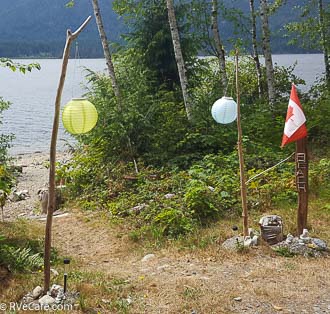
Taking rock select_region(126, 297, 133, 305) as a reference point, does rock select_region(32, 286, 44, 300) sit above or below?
above

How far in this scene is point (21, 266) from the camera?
5945mm

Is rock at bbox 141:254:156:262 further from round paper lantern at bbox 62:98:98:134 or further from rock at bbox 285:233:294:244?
round paper lantern at bbox 62:98:98:134

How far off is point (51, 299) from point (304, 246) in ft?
11.5

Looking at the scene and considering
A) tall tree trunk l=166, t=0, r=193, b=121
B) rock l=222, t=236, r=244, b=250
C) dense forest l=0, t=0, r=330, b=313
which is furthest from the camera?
tall tree trunk l=166, t=0, r=193, b=121

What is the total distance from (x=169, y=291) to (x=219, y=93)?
8.30 meters

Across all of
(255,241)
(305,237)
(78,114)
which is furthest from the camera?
(255,241)

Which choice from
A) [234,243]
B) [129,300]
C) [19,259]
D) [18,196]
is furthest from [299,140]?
[18,196]

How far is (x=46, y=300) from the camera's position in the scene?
4.87 meters

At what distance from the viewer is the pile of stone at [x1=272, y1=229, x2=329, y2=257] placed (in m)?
6.26

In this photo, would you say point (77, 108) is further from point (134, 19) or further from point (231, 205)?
point (134, 19)

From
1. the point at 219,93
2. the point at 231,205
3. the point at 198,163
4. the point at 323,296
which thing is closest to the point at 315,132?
the point at 219,93
